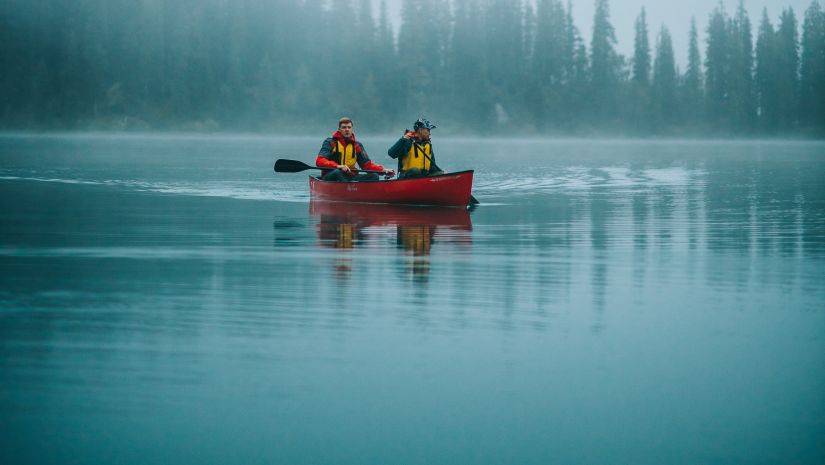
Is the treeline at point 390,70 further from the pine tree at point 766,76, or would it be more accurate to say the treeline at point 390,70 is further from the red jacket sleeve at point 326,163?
the red jacket sleeve at point 326,163

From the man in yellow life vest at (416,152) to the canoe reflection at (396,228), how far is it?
2.32 ft

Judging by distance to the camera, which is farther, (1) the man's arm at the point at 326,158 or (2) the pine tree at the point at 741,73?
(2) the pine tree at the point at 741,73

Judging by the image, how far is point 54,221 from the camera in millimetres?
18141

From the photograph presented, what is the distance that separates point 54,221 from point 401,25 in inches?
4620

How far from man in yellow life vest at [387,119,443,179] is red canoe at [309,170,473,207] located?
25 cm

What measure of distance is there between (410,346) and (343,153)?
1502 cm

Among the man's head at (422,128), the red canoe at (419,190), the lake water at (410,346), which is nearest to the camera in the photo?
the lake water at (410,346)

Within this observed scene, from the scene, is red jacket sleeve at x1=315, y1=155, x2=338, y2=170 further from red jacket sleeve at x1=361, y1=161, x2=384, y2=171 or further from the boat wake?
the boat wake

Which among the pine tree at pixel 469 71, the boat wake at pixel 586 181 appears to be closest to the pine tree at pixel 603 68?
the pine tree at pixel 469 71

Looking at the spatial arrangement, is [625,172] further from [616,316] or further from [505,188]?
[616,316]

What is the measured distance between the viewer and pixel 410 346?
7926 millimetres

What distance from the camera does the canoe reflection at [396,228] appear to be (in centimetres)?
1427

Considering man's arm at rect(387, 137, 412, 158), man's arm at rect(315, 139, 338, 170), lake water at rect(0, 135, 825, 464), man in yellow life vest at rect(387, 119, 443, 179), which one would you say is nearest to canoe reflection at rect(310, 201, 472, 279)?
lake water at rect(0, 135, 825, 464)

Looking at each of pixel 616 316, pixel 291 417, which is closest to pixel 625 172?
pixel 616 316
